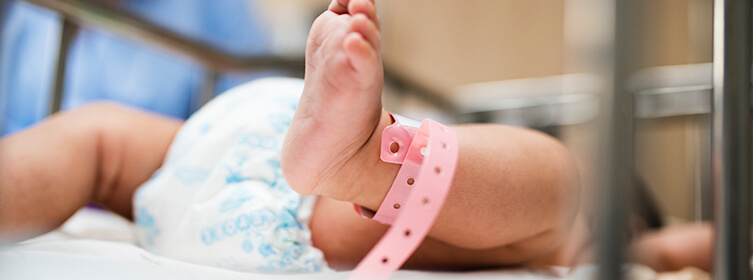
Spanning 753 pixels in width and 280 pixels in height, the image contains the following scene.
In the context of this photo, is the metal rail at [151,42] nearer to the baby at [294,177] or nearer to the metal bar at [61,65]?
the metal bar at [61,65]

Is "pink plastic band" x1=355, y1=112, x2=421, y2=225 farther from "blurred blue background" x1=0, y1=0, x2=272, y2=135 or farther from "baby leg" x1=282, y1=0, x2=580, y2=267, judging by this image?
"blurred blue background" x1=0, y1=0, x2=272, y2=135

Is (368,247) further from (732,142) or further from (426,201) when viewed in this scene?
(732,142)

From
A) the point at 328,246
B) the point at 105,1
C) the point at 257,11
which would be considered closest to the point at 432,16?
the point at 257,11

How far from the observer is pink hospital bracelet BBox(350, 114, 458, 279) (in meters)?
0.31

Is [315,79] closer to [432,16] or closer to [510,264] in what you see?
[510,264]

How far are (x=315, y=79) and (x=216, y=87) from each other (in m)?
0.47

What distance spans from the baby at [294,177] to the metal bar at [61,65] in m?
0.10

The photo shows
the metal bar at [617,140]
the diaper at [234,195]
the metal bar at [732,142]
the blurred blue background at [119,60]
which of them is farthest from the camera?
the blurred blue background at [119,60]

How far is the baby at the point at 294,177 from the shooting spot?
1.13 feet

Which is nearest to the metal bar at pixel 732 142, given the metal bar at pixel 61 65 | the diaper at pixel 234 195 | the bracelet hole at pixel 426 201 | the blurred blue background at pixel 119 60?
the bracelet hole at pixel 426 201

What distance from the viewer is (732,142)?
1.12ft

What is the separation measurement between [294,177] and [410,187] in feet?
0.28

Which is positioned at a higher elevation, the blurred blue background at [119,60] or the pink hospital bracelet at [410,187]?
the blurred blue background at [119,60]

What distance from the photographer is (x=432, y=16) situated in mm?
1507
